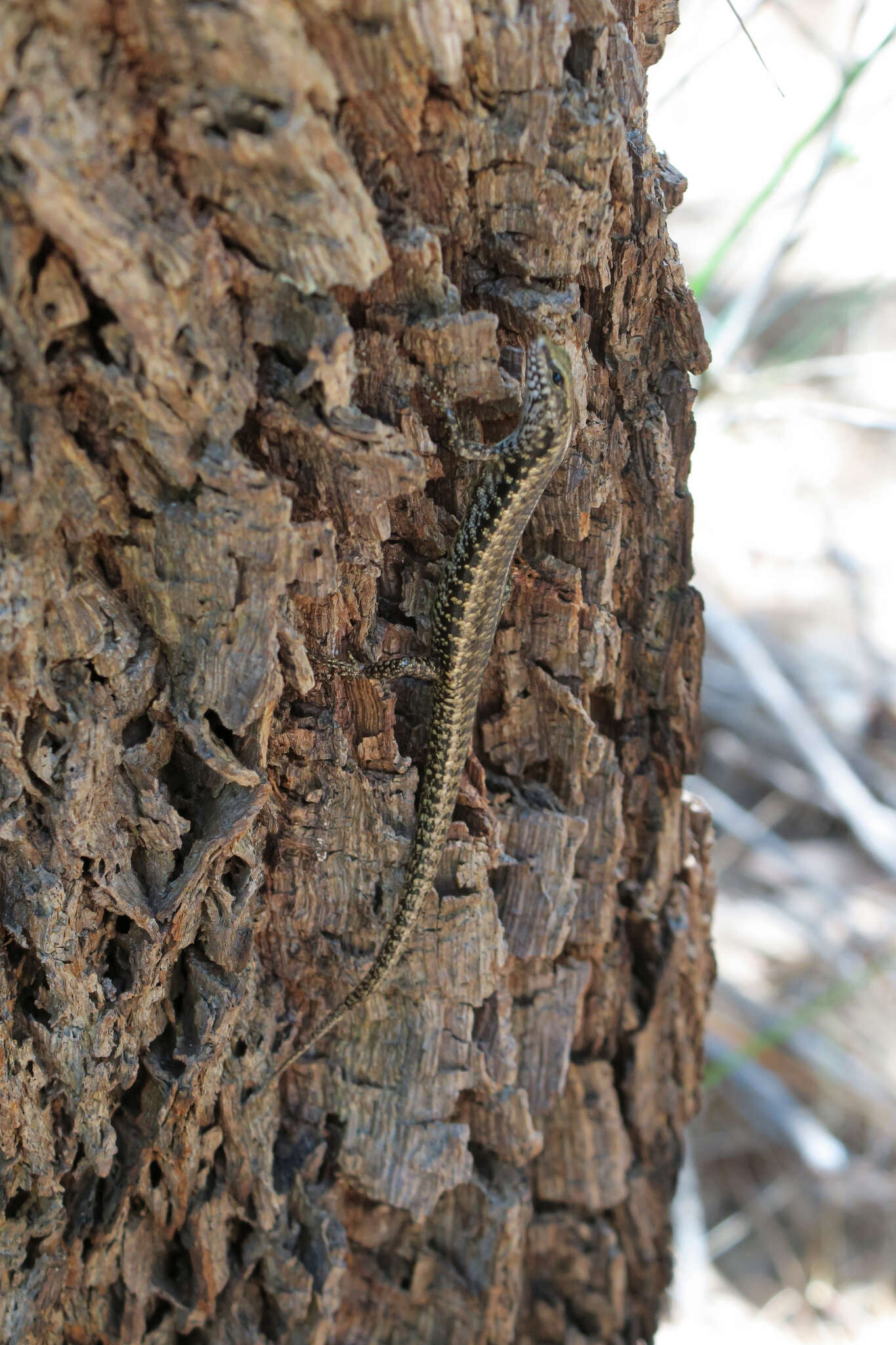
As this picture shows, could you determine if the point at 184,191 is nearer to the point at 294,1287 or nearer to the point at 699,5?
the point at 294,1287

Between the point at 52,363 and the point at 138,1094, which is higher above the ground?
the point at 52,363

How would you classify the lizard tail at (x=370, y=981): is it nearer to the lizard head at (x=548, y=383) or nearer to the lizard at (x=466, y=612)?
the lizard at (x=466, y=612)

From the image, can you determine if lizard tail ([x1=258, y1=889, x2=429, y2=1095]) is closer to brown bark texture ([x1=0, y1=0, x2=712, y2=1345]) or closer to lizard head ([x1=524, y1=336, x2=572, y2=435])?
brown bark texture ([x1=0, y1=0, x2=712, y2=1345])

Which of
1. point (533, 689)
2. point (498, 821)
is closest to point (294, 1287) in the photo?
point (498, 821)

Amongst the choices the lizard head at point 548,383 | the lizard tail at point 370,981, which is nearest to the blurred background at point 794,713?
the lizard head at point 548,383

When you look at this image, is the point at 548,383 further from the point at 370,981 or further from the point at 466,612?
the point at 370,981

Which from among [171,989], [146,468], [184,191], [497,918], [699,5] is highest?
[699,5]

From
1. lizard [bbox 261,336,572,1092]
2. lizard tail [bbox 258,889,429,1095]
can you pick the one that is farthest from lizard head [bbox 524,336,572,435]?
Result: lizard tail [bbox 258,889,429,1095]

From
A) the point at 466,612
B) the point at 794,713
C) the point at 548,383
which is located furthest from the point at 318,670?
the point at 794,713
